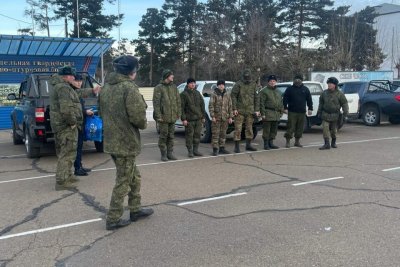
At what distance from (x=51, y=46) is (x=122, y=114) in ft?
39.9

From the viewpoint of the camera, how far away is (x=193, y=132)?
31.0 feet

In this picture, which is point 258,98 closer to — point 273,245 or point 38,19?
point 273,245

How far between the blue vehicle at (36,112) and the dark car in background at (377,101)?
33.7 feet

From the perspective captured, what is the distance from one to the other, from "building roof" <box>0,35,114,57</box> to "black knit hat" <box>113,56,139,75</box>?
11.0m

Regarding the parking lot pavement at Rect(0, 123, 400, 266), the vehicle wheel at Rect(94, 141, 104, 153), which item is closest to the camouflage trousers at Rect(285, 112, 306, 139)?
the parking lot pavement at Rect(0, 123, 400, 266)

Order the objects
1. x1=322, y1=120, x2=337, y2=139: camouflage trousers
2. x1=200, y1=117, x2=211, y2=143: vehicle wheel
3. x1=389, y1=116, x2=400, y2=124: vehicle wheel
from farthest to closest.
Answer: x1=389, y1=116, x2=400, y2=124: vehicle wheel → x1=200, y1=117, x2=211, y2=143: vehicle wheel → x1=322, y1=120, x2=337, y2=139: camouflage trousers

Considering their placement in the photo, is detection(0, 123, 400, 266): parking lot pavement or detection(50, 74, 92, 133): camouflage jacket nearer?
detection(0, 123, 400, 266): parking lot pavement

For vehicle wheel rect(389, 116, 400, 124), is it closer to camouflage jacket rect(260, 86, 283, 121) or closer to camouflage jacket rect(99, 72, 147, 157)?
camouflage jacket rect(260, 86, 283, 121)

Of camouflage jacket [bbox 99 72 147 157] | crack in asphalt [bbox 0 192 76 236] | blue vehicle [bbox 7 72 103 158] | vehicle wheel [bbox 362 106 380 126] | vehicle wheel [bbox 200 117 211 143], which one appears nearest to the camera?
camouflage jacket [bbox 99 72 147 157]

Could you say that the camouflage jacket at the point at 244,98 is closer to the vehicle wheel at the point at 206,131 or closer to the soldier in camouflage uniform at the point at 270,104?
the soldier in camouflage uniform at the point at 270,104

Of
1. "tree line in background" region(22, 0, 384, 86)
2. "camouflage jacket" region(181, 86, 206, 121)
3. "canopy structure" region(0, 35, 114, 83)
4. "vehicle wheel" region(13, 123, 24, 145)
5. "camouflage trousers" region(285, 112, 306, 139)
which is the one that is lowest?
"vehicle wheel" region(13, 123, 24, 145)

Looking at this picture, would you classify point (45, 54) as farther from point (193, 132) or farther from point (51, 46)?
point (193, 132)

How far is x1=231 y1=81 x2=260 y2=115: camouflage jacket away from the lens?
9734mm

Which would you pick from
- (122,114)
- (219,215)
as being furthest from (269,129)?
(122,114)
